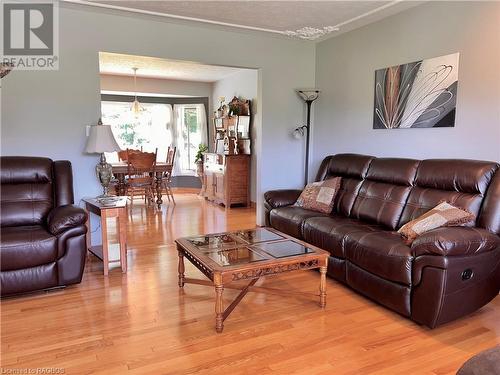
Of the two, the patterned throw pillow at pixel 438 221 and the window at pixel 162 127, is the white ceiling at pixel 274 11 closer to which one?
the patterned throw pillow at pixel 438 221

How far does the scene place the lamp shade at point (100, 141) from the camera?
354 cm

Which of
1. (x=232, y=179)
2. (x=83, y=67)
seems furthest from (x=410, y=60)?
(x=232, y=179)

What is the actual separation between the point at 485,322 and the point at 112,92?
7.40 m

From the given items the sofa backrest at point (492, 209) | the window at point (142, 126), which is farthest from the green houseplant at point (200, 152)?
the sofa backrest at point (492, 209)

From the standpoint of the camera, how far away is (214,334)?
2.31m

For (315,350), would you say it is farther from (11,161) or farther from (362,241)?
(11,161)

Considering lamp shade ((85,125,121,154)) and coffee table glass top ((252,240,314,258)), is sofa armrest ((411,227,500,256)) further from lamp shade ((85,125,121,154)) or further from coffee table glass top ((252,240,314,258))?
lamp shade ((85,125,121,154))

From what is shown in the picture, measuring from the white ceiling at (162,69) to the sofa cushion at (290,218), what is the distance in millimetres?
2793

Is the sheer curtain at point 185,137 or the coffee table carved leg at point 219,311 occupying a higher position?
the sheer curtain at point 185,137

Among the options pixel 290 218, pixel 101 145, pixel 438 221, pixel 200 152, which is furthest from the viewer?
pixel 200 152

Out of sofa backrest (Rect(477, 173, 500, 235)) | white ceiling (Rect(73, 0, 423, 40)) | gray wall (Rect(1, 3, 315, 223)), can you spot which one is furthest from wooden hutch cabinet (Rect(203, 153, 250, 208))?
sofa backrest (Rect(477, 173, 500, 235))

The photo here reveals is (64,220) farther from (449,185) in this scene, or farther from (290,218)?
(449,185)

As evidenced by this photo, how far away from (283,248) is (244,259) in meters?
0.38

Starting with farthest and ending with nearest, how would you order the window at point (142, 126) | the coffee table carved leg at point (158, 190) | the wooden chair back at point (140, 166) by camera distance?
the window at point (142, 126), the coffee table carved leg at point (158, 190), the wooden chair back at point (140, 166)
